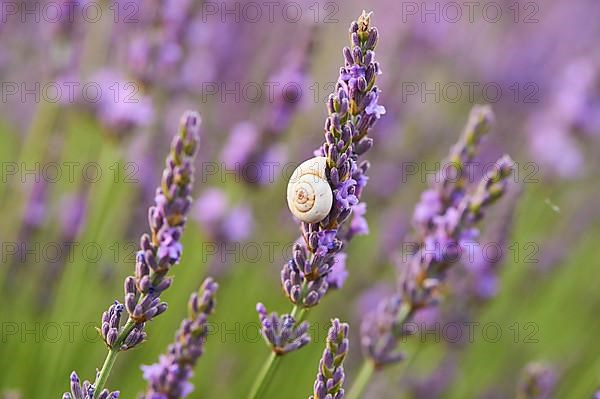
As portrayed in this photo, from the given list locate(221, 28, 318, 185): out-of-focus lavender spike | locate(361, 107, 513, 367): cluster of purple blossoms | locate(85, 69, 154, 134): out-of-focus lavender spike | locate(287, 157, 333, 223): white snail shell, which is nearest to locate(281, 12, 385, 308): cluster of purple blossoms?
locate(287, 157, 333, 223): white snail shell

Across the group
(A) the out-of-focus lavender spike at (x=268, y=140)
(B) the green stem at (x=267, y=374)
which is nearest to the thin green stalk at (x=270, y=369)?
(B) the green stem at (x=267, y=374)

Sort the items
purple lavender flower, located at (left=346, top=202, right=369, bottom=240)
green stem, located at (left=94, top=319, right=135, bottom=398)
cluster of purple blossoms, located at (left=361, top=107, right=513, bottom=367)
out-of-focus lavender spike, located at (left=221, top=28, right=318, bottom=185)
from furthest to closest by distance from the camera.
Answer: out-of-focus lavender spike, located at (left=221, top=28, right=318, bottom=185) → cluster of purple blossoms, located at (left=361, top=107, right=513, bottom=367) → purple lavender flower, located at (left=346, top=202, right=369, bottom=240) → green stem, located at (left=94, top=319, right=135, bottom=398)

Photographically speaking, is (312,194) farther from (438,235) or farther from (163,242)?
(438,235)

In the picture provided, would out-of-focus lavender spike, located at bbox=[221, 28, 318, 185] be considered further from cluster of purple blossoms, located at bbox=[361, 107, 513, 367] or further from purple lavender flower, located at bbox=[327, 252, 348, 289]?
purple lavender flower, located at bbox=[327, 252, 348, 289]

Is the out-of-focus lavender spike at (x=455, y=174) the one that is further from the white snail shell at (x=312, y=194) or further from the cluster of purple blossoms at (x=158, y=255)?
the cluster of purple blossoms at (x=158, y=255)

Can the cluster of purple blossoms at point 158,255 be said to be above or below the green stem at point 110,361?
above

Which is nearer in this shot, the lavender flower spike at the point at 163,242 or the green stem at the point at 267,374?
the lavender flower spike at the point at 163,242

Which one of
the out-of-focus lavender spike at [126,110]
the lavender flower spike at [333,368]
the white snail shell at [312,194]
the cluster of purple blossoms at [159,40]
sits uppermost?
the cluster of purple blossoms at [159,40]
